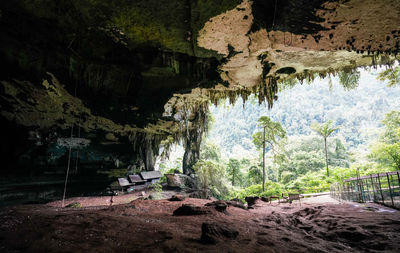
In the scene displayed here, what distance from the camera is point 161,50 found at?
296 inches

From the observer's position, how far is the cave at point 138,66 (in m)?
5.21

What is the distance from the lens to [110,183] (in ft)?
47.8

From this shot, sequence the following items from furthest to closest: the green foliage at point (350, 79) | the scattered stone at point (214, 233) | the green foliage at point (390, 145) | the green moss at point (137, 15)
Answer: the green foliage at point (390, 145)
the green foliage at point (350, 79)
the green moss at point (137, 15)
the scattered stone at point (214, 233)

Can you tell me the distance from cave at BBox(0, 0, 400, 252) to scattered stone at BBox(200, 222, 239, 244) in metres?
0.03

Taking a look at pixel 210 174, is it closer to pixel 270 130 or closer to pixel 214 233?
pixel 270 130

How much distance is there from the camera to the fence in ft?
24.3

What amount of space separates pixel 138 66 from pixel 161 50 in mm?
1372

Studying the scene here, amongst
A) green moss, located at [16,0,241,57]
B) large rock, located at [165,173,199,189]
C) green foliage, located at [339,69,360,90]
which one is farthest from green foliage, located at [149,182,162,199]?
green foliage, located at [339,69,360,90]

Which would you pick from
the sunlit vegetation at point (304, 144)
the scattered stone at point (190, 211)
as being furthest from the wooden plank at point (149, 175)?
the scattered stone at point (190, 211)

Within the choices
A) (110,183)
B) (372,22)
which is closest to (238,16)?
(372,22)

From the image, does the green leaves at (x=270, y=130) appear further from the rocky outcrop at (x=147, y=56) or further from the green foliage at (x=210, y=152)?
the rocky outcrop at (x=147, y=56)

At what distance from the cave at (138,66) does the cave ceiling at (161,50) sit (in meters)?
0.04

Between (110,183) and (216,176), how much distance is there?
999 centimetres

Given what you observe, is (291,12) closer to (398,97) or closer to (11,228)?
(11,228)
